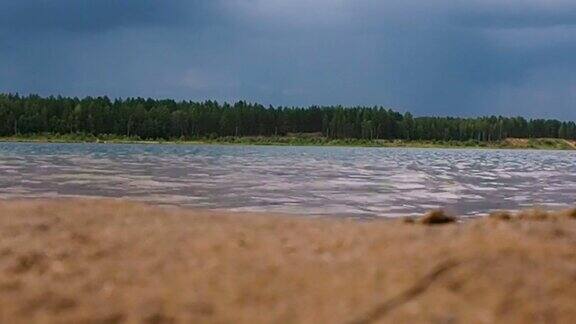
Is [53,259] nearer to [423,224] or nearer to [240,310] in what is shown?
[240,310]

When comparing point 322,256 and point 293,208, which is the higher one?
point 322,256

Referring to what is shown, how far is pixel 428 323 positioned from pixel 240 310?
815mm

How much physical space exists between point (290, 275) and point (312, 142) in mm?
141062

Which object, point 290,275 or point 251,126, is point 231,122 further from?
point 290,275

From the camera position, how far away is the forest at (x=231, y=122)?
128750 millimetres

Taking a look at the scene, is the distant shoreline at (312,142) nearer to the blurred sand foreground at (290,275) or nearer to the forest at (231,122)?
the forest at (231,122)

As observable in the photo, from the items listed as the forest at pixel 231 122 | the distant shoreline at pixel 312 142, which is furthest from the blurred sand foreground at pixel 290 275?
the forest at pixel 231 122

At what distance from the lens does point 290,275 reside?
325 cm

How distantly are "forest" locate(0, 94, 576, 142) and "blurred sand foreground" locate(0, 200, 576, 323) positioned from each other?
129 meters

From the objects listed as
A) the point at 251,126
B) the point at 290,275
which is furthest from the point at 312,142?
the point at 290,275

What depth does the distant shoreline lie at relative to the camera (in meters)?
122

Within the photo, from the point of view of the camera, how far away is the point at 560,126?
179875mm

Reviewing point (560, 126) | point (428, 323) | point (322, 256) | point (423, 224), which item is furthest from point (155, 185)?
point (560, 126)

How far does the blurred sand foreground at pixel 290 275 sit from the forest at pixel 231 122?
5091 inches
